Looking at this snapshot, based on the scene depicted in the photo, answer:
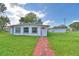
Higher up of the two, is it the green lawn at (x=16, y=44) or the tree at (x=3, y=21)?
the tree at (x=3, y=21)

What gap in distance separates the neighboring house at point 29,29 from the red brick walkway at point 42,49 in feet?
0.55

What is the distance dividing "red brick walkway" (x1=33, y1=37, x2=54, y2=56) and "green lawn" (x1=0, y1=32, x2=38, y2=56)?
11 cm

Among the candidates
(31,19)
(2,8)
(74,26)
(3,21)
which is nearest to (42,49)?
(31,19)

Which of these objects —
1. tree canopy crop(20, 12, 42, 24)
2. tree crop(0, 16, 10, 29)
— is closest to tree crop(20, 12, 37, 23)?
tree canopy crop(20, 12, 42, 24)

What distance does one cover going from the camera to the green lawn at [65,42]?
5.30 m

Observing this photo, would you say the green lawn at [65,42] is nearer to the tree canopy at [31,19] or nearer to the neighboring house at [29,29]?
the neighboring house at [29,29]

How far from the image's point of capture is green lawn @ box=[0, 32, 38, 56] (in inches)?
205

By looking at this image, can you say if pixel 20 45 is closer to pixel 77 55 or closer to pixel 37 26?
pixel 37 26

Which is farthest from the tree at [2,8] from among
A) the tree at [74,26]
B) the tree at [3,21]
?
the tree at [74,26]

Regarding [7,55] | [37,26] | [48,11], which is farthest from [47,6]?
[7,55]

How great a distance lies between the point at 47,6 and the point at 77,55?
4.35 feet

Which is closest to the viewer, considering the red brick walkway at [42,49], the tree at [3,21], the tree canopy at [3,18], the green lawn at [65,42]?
the red brick walkway at [42,49]

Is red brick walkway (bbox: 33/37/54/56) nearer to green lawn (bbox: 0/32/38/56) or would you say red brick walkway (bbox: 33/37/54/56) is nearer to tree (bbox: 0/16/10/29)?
green lawn (bbox: 0/32/38/56)

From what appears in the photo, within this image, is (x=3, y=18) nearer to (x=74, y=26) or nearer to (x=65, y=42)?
(x=65, y=42)
